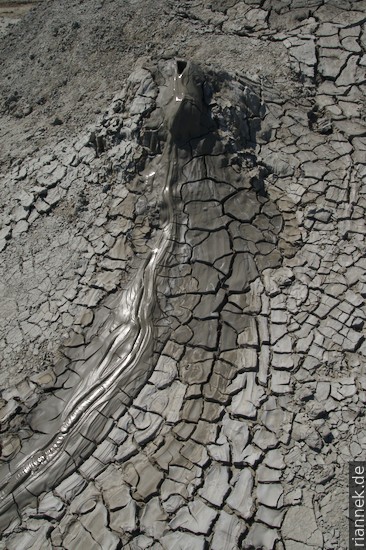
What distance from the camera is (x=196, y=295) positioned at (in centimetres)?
318

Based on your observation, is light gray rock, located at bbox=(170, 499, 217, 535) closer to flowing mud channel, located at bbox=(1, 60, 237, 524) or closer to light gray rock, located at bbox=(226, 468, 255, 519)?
Answer: light gray rock, located at bbox=(226, 468, 255, 519)

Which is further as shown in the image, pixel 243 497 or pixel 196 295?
pixel 196 295

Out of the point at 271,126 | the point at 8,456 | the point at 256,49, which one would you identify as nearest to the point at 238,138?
the point at 271,126

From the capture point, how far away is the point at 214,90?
3.58m

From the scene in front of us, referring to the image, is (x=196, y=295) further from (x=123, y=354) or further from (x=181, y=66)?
(x=181, y=66)

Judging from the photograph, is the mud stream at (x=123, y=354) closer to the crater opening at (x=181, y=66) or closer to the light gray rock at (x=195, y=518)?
the crater opening at (x=181, y=66)

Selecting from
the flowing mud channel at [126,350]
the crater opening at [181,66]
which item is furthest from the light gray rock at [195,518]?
the crater opening at [181,66]

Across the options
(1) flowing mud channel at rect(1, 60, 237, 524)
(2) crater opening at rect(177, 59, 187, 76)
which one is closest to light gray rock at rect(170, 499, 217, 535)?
(1) flowing mud channel at rect(1, 60, 237, 524)

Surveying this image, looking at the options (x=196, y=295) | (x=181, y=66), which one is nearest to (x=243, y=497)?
(x=196, y=295)

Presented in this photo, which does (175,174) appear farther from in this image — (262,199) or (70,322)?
(70,322)

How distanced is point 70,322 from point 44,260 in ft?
1.83

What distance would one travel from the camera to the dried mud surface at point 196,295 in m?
2.65

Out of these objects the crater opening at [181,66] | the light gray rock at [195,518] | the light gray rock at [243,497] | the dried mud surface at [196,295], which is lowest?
the light gray rock at [243,497]

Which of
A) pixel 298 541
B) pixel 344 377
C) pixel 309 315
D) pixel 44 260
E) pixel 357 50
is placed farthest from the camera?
pixel 357 50
